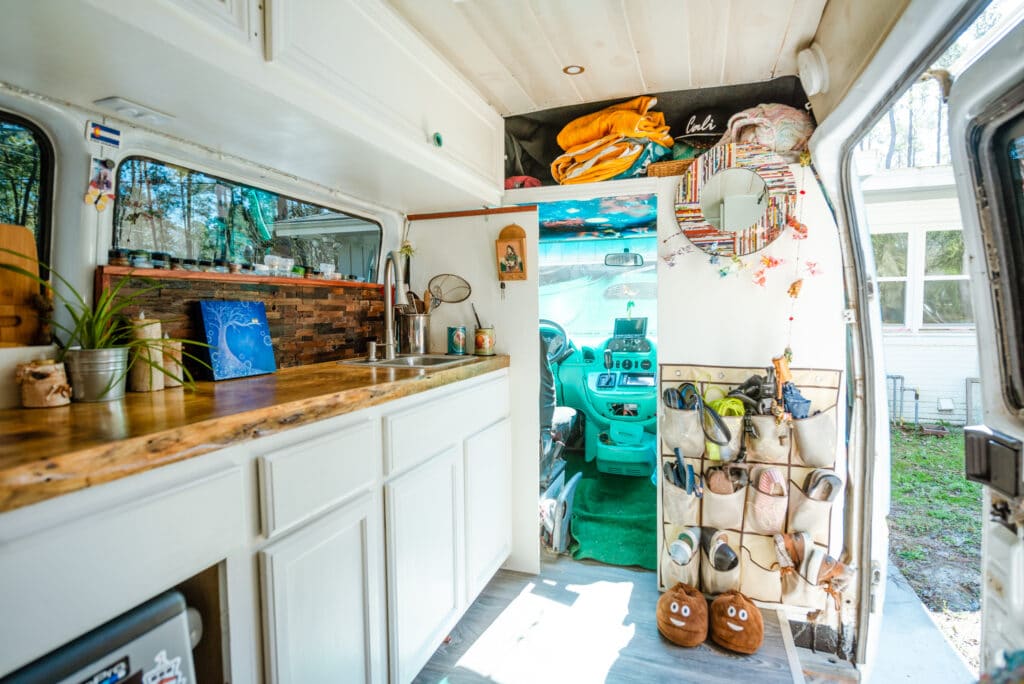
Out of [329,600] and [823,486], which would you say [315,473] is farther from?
[823,486]

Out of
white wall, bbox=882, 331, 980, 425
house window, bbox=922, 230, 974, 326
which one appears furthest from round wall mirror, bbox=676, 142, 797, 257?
house window, bbox=922, 230, 974, 326

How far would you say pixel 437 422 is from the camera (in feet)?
6.52

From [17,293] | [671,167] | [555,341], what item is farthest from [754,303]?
[17,293]

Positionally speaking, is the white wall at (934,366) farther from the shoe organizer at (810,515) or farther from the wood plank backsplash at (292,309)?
the wood plank backsplash at (292,309)

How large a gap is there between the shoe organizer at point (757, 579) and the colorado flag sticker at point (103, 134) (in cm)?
283

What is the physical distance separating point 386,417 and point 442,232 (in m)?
1.45

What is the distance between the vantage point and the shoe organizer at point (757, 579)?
240 centimetres

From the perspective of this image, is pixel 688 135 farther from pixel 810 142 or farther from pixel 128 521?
pixel 128 521

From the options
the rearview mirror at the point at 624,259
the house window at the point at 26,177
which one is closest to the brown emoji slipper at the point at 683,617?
the rearview mirror at the point at 624,259

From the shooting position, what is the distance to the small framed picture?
2.70 m

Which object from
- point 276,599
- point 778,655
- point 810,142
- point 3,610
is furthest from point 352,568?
point 810,142

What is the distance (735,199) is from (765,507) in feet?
4.60

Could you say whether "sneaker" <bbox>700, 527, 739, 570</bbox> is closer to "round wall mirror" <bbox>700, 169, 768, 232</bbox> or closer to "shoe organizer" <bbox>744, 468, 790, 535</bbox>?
"shoe organizer" <bbox>744, 468, 790, 535</bbox>

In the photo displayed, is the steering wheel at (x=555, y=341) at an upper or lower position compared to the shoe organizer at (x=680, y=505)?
upper
